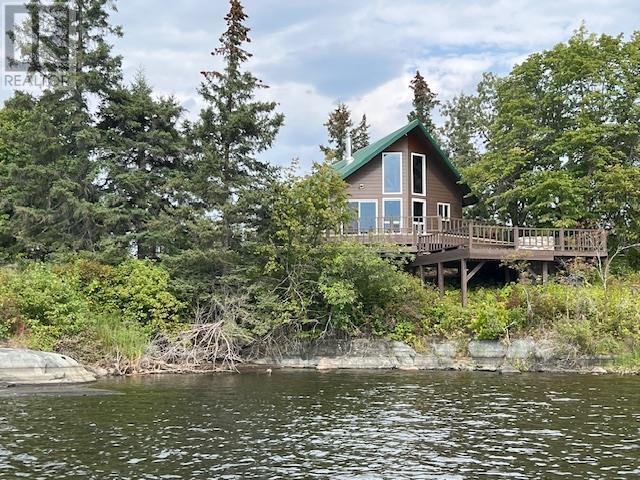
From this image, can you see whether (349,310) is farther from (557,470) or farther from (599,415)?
(557,470)

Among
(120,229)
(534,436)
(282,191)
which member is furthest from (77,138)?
(534,436)

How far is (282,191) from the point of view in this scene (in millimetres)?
25547

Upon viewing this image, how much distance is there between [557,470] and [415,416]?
15.1 feet

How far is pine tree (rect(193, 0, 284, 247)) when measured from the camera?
83.3ft

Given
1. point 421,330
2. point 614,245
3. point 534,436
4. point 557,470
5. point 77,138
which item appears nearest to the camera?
point 557,470

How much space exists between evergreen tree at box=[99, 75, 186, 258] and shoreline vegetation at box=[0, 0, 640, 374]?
0.10 m

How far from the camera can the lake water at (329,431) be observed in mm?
9945

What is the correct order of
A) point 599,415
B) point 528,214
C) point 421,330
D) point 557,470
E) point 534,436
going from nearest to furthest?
point 557,470 < point 534,436 < point 599,415 < point 421,330 < point 528,214

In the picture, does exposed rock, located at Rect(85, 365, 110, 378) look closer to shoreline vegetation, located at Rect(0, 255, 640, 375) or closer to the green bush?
shoreline vegetation, located at Rect(0, 255, 640, 375)

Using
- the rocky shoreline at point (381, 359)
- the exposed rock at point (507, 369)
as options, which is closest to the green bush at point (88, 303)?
the rocky shoreline at point (381, 359)

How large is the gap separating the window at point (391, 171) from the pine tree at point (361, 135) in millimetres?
25442

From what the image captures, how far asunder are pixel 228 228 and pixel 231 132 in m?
4.02

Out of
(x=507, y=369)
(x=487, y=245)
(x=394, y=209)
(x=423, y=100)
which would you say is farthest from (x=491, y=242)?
(x=423, y=100)

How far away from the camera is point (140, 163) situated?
29203mm
